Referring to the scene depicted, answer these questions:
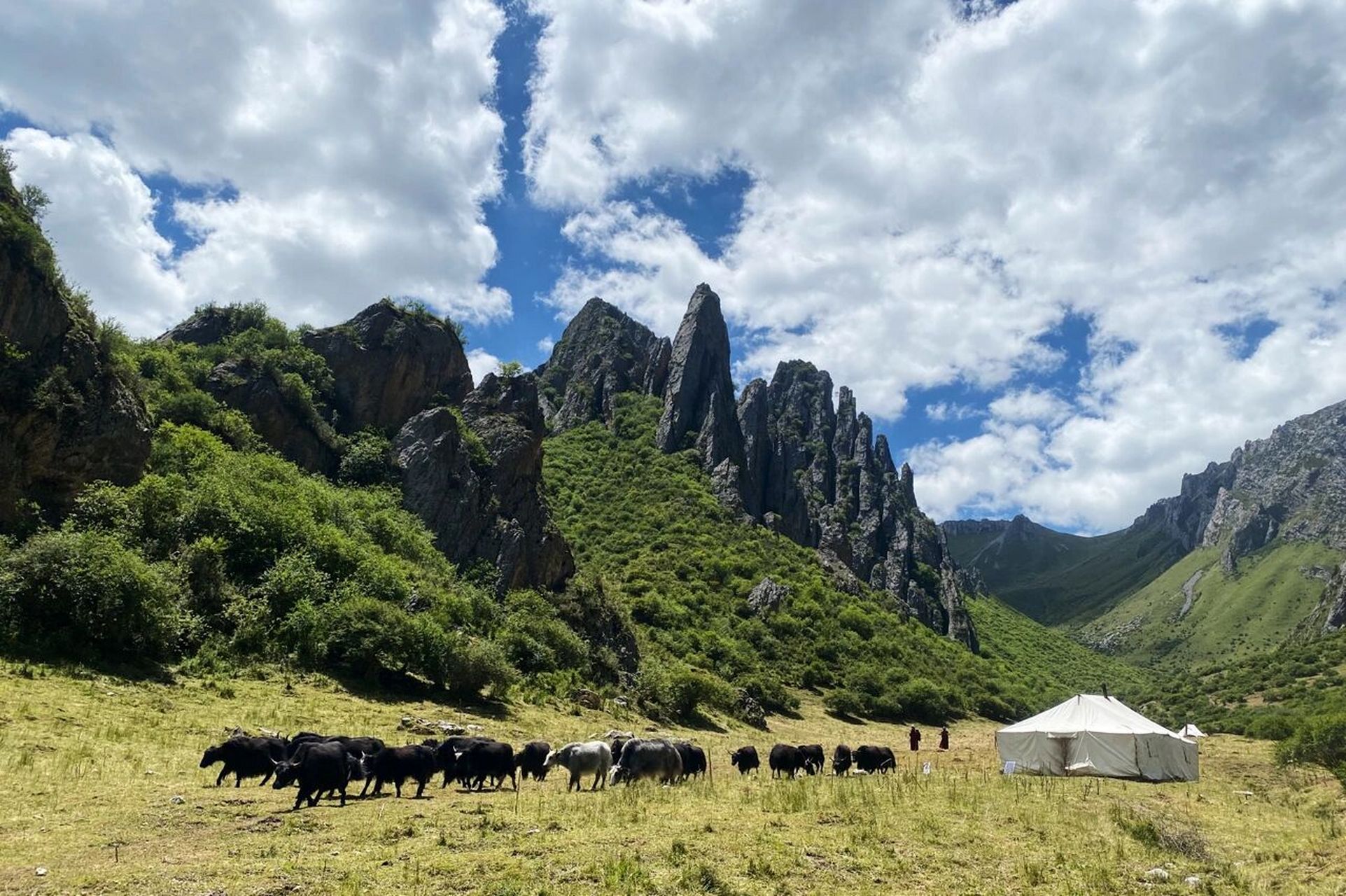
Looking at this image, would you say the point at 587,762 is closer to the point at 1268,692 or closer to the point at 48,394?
the point at 48,394

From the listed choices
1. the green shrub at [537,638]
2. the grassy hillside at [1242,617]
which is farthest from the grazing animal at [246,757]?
the grassy hillside at [1242,617]

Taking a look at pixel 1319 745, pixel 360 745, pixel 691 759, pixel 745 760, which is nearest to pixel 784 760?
pixel 745 760

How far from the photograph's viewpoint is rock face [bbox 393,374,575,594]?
5897 centimetres

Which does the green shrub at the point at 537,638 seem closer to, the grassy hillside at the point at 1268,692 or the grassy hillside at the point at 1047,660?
the grassy hillside at the point at 1268,692

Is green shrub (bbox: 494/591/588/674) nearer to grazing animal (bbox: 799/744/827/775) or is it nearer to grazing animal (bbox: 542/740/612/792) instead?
grazing animal (bbox: 799/744/827/775)

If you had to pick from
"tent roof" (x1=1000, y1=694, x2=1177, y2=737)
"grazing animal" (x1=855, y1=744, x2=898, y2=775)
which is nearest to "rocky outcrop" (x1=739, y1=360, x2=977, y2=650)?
"tent roof" (x1=1000, y1=694, x2=1177, y2=737)

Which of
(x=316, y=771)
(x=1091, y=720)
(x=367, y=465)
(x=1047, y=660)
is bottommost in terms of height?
(x=316, y=771)

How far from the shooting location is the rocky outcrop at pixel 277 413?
58.6 metres

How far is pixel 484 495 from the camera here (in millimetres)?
62375

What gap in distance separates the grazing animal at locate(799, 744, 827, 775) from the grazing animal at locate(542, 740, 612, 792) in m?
9.58

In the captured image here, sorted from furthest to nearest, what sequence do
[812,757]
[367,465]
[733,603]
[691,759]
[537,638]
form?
[733,603]
[367,465]
[537,638]
[812,757]
[691,759]

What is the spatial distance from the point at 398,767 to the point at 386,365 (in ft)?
192

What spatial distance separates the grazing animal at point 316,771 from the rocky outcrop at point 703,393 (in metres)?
95.4

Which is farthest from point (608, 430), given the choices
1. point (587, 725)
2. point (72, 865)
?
point (72, 865)
